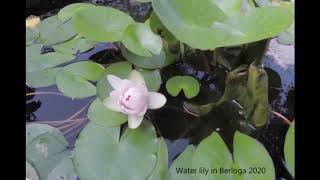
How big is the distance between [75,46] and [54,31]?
7cm

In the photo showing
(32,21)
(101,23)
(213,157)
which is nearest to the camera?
(213,157)

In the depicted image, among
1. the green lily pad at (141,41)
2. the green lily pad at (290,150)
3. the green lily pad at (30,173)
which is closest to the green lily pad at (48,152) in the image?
the green lily pad at (30,173)

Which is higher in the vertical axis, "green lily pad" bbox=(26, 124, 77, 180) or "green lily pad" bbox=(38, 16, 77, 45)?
"green lily pad" bbox=(38, 16, 77, 45)

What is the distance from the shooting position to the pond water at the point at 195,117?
92 cm

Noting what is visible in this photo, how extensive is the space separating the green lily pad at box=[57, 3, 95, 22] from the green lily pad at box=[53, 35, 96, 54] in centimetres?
7

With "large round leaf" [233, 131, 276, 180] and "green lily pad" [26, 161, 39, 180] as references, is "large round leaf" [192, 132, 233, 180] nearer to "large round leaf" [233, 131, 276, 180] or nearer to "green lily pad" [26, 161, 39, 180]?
"large round leaf" [233, 131, 276, 180]

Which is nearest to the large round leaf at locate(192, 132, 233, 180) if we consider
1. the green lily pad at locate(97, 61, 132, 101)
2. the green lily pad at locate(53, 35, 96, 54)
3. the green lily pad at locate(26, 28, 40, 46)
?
the green lily pad at locate(97, 61, 132, 101)

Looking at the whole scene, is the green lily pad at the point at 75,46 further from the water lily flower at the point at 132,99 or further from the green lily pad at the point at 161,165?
the green lily pad at the point at 161,165

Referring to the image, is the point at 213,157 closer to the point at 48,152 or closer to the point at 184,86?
the point at 184,86

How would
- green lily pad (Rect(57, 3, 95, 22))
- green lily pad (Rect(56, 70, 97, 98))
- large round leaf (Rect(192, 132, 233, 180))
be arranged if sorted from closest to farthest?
large round leaf (Rect(192, 132, 233, 180)) → green lily pad (Rect(56, 70, 97, 98)) → green lily pad (Rect(57, 3, 95, 22))

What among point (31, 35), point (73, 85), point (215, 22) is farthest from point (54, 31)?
point (215, 22)

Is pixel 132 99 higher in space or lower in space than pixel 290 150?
higher

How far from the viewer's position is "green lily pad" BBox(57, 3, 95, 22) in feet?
3.51

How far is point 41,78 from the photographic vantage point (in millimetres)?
997
